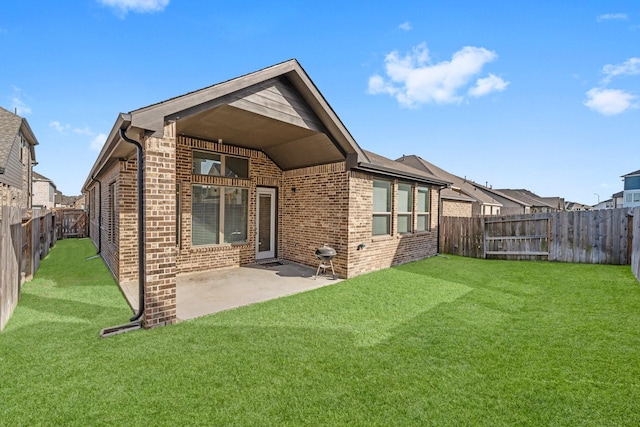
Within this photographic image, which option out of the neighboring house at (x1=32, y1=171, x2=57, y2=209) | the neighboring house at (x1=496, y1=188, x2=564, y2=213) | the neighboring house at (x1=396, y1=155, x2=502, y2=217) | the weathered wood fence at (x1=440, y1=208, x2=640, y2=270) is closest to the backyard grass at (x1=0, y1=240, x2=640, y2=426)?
the weathered wood fence at (x1=440, y1=208, x2=640, y2=270)

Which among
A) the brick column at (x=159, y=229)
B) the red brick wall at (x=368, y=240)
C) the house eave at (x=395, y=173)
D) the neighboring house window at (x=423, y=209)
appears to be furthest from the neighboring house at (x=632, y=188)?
the brick column at (x=159, y=229)

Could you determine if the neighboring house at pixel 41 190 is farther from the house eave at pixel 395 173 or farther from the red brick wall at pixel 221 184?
the house eave at pixel 395 173

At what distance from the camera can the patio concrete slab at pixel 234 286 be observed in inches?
208

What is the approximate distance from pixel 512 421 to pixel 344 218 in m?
5.36

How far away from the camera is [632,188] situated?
39.9 m

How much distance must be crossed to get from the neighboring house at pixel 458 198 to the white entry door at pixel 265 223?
30.8 ft

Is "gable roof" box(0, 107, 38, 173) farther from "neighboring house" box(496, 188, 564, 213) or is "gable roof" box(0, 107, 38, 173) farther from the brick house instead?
"neighboring house" box(496, 188, 564, 213)

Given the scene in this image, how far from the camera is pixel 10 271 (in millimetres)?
4586

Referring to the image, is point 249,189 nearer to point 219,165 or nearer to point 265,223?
point 219,165

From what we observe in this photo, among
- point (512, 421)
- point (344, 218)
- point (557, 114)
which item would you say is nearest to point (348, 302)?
point (344, 218)

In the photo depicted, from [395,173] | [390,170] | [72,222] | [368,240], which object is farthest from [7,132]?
[395,173]

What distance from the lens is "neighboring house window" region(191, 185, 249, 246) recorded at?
25.6 ft

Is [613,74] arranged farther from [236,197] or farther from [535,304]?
[236,197]

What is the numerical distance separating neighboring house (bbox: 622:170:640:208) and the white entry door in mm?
52518
